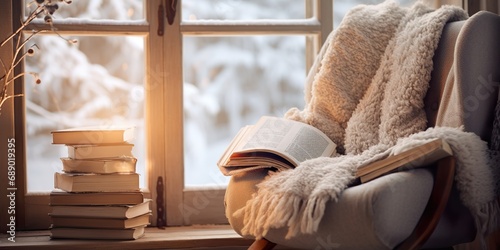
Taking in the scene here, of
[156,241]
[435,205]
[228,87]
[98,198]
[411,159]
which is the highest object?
[228,87]

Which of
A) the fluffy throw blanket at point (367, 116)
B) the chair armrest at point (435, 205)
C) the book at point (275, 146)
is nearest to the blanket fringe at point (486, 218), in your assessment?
the fluffy throw blanket at point (367, 116)

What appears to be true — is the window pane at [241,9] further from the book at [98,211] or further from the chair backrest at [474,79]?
the chair backrest at [474,79]

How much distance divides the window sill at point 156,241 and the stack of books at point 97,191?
4 centimetres

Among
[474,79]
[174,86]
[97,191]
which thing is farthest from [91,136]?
[474,79]

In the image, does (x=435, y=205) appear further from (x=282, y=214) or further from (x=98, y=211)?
(x=98, y=211)

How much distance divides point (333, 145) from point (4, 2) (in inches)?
48.5

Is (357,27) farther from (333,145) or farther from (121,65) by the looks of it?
(121,65)

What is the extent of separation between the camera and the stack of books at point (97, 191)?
2.20 meters

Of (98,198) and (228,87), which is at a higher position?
(228,87)

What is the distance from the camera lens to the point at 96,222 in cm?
221

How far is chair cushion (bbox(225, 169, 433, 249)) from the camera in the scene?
151 centimetres

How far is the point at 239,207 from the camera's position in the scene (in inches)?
74.2

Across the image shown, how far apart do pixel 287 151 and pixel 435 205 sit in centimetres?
45

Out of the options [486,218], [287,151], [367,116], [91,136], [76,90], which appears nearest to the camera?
[486,218]
